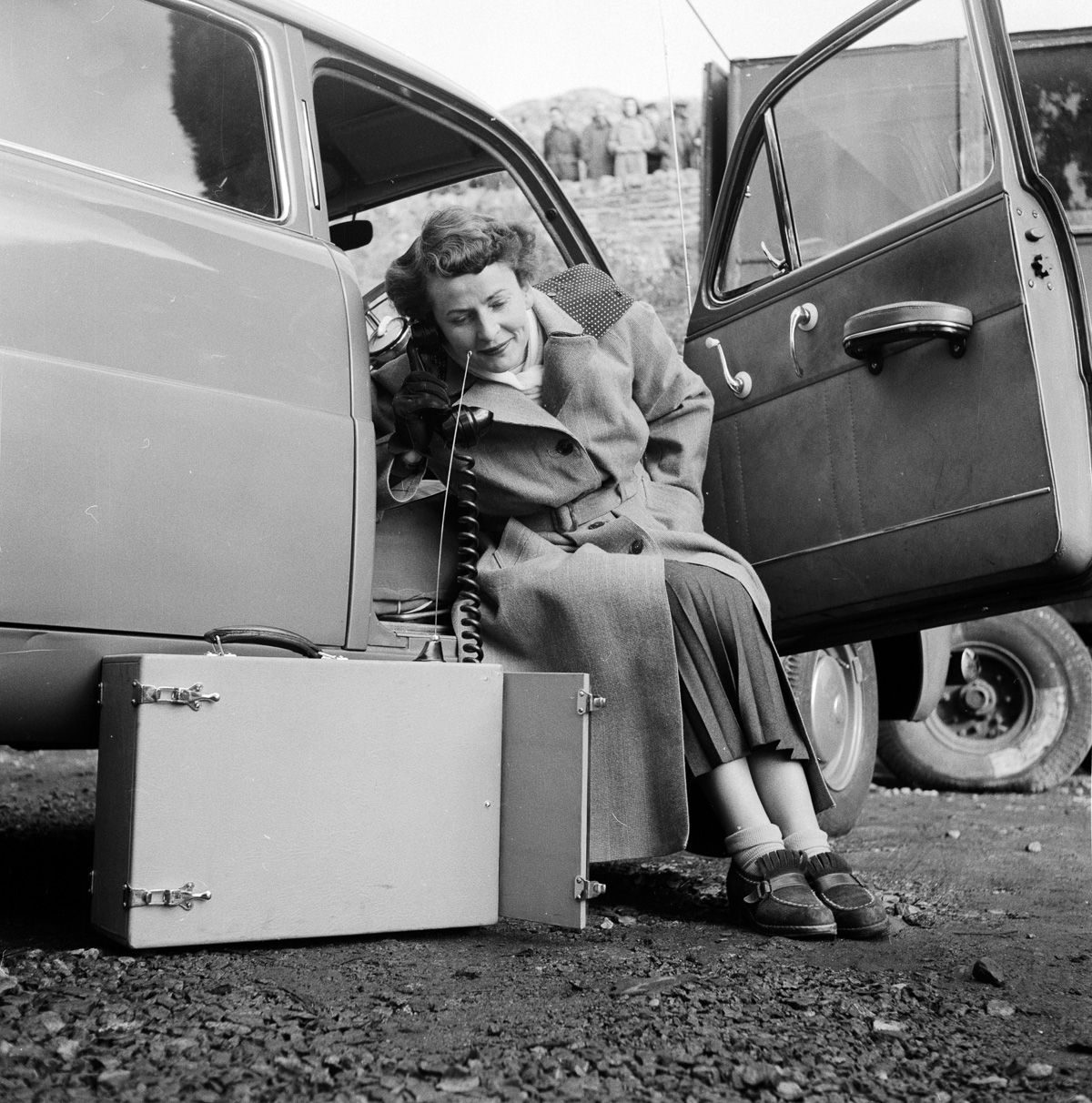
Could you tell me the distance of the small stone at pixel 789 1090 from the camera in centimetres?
169

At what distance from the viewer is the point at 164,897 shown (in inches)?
86.8

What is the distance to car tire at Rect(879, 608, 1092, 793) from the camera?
5.57 m

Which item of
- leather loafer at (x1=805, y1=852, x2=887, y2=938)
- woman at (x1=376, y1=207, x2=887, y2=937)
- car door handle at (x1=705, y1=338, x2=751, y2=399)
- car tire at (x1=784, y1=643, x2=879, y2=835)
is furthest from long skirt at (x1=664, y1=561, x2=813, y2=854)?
car tire at (x1=784, y1=643, x2=879, y2=835)

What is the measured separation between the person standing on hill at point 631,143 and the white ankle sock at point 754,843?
785 inches

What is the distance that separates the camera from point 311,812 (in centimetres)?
237

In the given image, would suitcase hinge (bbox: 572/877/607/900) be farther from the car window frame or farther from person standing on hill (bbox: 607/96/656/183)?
person standing on hill (bbox: 607/96/656/183)

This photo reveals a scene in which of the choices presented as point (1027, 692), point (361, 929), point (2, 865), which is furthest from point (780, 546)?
point (1027, 692)

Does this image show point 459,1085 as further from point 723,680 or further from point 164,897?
point 723,680

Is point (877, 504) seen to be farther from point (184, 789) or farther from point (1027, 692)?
point (1027, 692)

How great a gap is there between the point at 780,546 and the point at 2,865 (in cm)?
233

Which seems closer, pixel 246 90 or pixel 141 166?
pixel 141 166

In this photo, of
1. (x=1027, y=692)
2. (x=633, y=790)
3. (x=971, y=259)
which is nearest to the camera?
(x=633, y=790)

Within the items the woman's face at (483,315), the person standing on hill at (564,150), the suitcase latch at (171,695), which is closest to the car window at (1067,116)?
the woman's face at (483,315)

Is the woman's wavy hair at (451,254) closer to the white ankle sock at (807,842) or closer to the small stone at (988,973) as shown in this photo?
the white ankle sock at (807,842)
